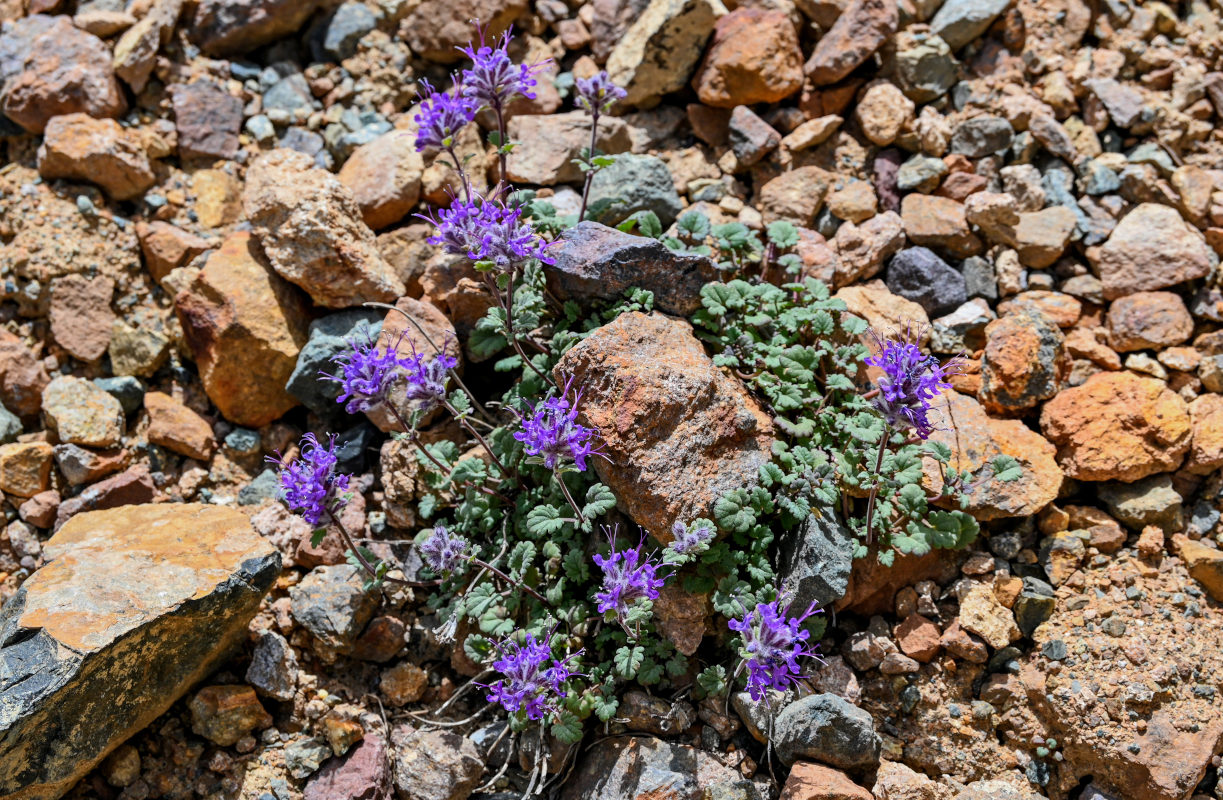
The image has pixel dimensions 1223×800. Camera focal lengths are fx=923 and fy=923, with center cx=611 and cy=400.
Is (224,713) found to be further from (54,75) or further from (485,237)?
(54,75)

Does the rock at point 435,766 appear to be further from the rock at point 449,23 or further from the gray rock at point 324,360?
the rock at point 449,23

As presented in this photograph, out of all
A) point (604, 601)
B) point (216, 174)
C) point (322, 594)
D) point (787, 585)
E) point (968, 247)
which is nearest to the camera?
point (604, 601)

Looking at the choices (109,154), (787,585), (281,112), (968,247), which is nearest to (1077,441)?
(968,247)

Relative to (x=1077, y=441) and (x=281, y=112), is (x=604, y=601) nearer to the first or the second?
(x=1077, y=441)

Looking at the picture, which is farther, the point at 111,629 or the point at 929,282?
the point at 929,282

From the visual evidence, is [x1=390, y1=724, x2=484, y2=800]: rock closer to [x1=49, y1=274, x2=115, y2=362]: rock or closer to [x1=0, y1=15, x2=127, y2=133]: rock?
[x1=49, y1=274, x2=115, y2=362]: rock

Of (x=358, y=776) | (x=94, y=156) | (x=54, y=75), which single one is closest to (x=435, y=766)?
(x=358, y=776)

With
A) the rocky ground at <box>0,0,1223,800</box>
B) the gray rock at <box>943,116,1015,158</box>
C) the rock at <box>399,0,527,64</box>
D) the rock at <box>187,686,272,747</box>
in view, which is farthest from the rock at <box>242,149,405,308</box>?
the gray rock at <box>943,116,1015,158</box>
